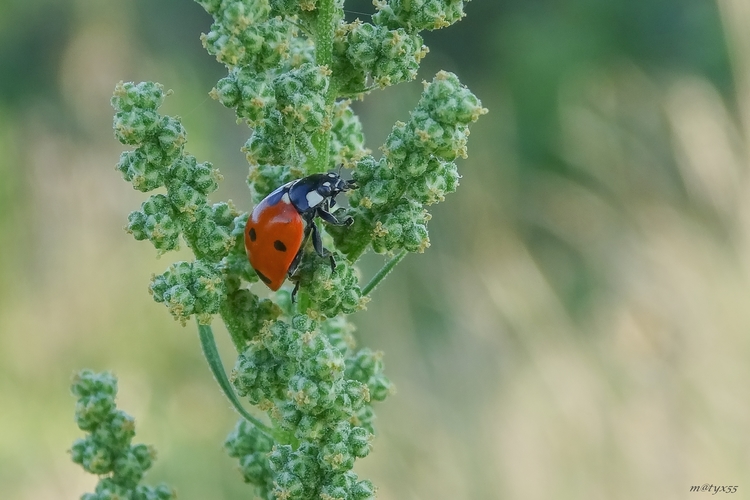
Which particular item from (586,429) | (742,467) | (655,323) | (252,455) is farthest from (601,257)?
(252,455)

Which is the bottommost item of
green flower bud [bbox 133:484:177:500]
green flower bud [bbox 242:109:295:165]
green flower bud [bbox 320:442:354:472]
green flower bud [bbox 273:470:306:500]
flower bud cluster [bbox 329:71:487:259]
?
green flower bud [bbox 273:470:306:500]

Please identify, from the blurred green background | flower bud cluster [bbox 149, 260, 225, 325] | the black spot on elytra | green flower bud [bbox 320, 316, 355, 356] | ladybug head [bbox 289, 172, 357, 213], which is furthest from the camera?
the blurred green background

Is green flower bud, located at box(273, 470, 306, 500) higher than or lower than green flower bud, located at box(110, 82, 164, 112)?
lower

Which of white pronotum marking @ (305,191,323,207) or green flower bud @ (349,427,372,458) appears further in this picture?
white pronotum marking @ (305,191,323,207)

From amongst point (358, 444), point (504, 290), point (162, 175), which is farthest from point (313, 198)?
point (504, 290)

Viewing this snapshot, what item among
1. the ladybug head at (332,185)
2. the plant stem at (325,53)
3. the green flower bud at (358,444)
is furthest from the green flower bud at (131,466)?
the plant stem at (325,53)

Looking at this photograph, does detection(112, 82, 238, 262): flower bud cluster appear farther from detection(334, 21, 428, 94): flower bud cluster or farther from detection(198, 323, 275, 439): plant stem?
detection(334, 21, 428, 94): flower bud cluster

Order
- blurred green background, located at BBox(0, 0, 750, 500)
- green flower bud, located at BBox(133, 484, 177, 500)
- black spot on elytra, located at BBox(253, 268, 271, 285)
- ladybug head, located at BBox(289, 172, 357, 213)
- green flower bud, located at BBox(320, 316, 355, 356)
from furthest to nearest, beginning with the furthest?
blurred green background, located at BBox(0, 0, 750, 500), green flower bud, located at BBox(320, 316, 355, 356), green flower bud, located at BBox(133, 484, 177, 500), ladybug head, located at BBox(289, 172, 357, 213), black spot on elytra, located at BBox(253, 268, 271, 285)

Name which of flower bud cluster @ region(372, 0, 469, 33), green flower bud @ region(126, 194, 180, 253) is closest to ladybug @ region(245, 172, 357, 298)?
green flower bud @ region(126, 194, 180, 253)
